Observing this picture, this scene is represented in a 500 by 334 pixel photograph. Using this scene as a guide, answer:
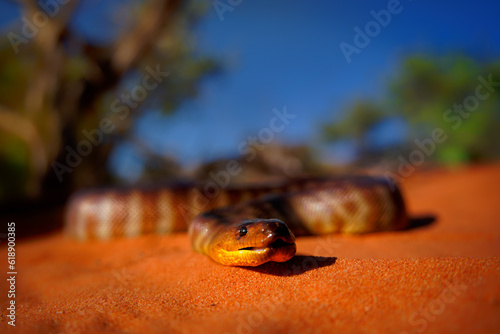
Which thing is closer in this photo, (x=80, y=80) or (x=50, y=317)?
(x=50, y=317)

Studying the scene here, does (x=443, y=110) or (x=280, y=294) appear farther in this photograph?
(x=443, y=110)

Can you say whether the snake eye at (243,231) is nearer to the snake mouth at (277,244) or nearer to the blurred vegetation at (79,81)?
the snake mouth at (277,244)

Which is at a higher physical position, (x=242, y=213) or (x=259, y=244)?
(x=259, y=244)

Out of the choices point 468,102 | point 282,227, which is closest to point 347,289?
point 282,227

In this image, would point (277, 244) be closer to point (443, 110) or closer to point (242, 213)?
point (242, 213)

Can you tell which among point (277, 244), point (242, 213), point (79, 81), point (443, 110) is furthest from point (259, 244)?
point (443, 110)

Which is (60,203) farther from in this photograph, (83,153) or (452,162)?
(452,162)

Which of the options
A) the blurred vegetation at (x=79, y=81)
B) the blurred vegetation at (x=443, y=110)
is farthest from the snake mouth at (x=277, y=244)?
the blurred vegetation at (x=443, y=110)
